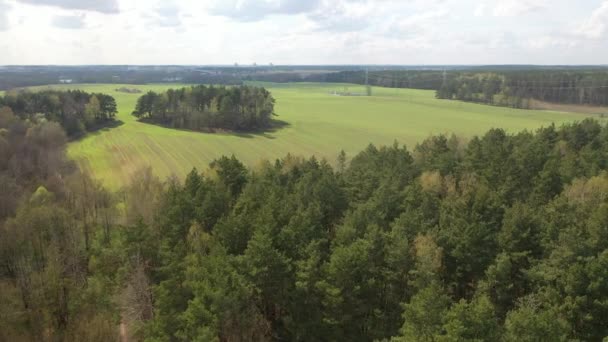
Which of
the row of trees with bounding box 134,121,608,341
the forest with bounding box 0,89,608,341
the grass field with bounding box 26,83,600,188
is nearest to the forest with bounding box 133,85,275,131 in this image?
the grass field with bounding box 26,83,600,188

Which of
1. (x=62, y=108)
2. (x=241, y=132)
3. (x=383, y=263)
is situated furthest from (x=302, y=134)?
(x=383, y=263)

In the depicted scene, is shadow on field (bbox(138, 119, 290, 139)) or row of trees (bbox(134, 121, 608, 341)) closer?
row of trees (bbox(134, 121, 608, 341))

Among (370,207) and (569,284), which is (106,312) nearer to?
(370,207)

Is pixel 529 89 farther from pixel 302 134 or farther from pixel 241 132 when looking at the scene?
pixel 241 132

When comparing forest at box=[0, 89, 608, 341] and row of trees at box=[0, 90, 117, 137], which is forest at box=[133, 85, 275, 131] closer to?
row of trees at box=[0, 90, 117, 137]

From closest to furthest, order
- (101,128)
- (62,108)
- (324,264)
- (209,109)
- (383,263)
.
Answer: (324,264)
(383,263)
(62,108)
(101,128)
(209,109)

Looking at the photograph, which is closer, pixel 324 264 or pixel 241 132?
pixel 324 264
